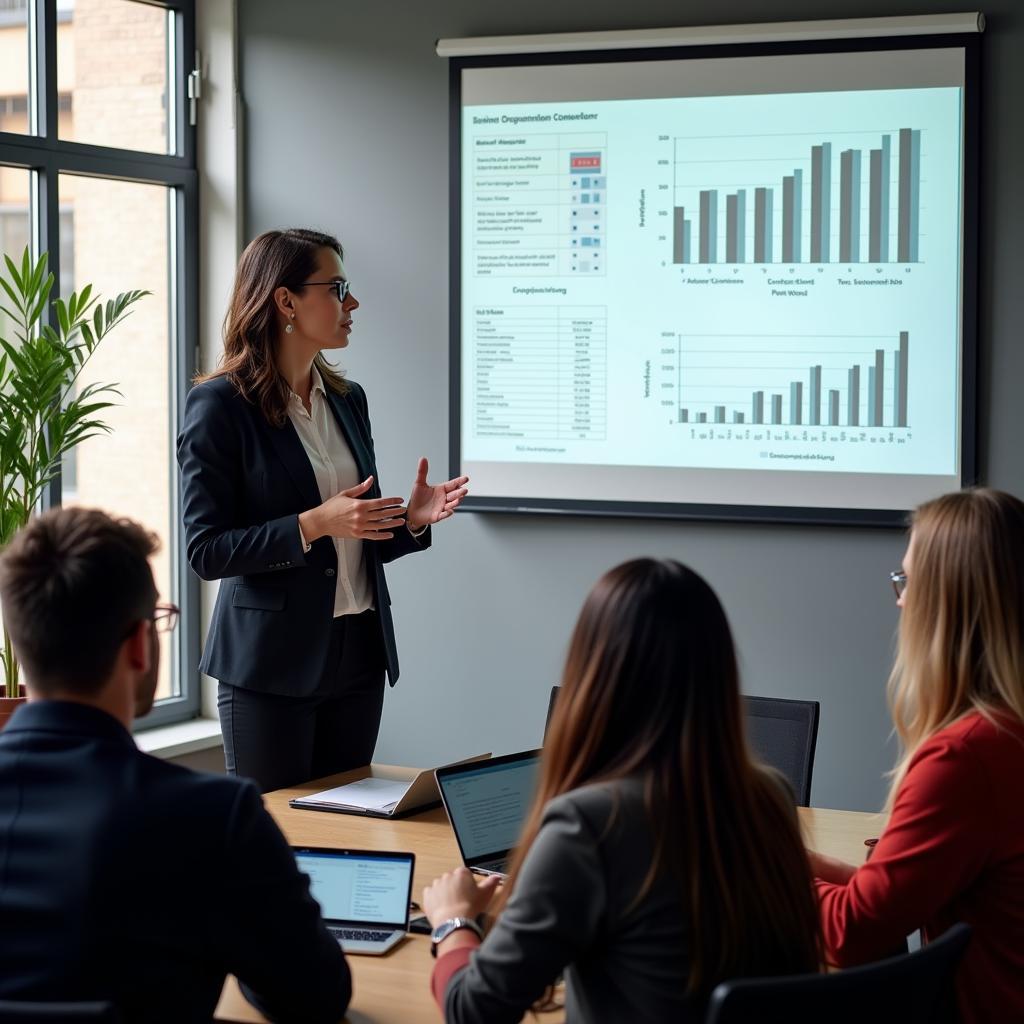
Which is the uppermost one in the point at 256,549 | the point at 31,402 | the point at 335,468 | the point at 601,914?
the point at 31,402

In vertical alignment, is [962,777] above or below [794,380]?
below

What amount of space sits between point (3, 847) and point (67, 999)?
17 cm

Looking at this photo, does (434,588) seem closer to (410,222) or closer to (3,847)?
(410,222)

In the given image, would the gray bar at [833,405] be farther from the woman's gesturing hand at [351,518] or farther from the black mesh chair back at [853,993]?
the black mesh chair back at [853,993]

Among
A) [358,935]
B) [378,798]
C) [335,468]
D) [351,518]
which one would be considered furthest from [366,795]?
[335,468]

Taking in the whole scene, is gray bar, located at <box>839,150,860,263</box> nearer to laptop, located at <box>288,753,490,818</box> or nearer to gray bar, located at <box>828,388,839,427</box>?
gray bar, located at <box>828,388,839,427</box>

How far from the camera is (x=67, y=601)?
4.56 feet

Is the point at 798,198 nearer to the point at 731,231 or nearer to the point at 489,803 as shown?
the point at 731,231

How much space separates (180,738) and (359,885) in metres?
2.62

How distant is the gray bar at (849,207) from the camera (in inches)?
148

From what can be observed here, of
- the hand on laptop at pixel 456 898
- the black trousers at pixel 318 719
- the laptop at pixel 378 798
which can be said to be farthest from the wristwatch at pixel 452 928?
the black trousers at pixel 318 719

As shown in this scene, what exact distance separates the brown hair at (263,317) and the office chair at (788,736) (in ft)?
4.02

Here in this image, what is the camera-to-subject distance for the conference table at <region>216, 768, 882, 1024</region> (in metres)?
1.63

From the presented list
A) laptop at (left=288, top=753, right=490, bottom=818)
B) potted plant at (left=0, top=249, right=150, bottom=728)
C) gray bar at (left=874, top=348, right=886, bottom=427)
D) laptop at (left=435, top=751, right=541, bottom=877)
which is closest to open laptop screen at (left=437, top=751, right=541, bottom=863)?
laptop at (left=435, top=751, right=541, bottom=877)
